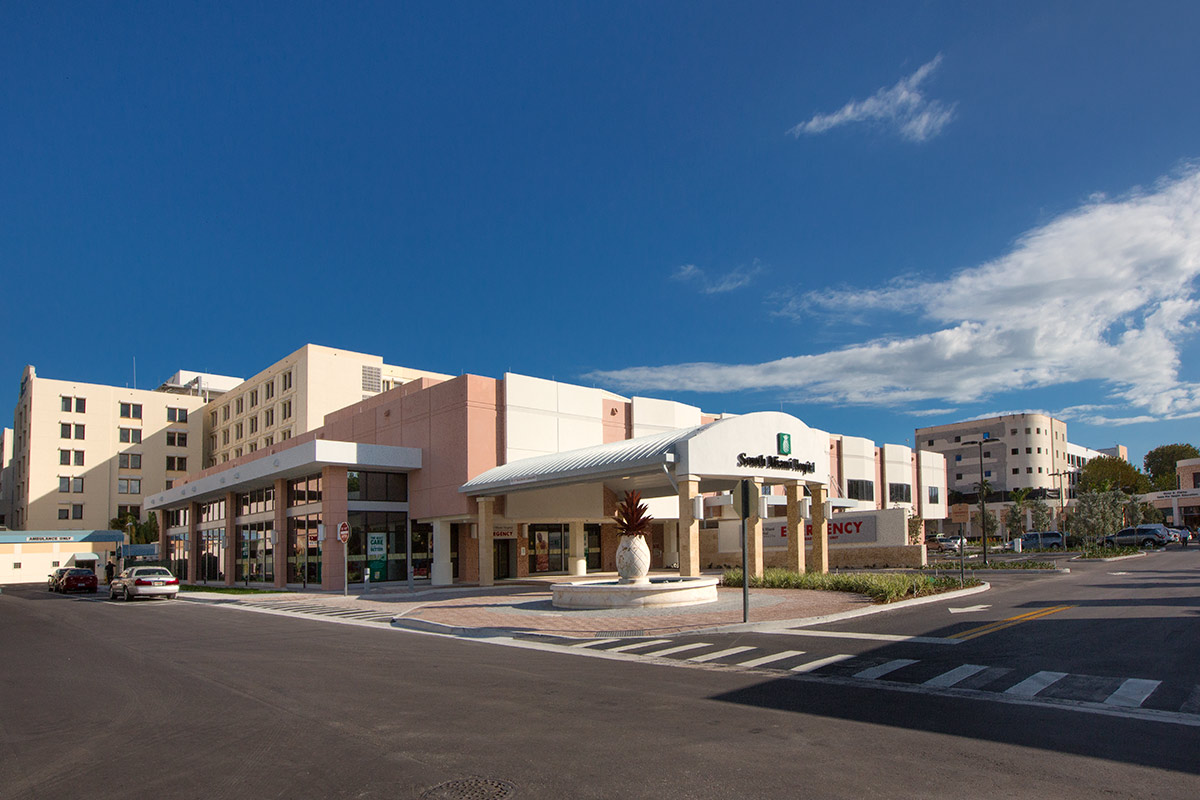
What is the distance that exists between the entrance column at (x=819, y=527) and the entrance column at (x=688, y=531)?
7.48 m

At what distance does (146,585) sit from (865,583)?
2891cm

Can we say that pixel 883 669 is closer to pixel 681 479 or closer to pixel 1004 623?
pixel 1004 623

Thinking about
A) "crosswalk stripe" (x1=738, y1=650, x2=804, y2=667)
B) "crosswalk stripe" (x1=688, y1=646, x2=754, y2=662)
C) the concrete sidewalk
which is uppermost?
"crosswalk stripe" (x1=738, y1=650, x2=804, y2=667)

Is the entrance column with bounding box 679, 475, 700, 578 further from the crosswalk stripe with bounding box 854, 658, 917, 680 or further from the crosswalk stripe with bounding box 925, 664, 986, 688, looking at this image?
the crosswalk stripe with bounding box 925, 664, 986, 688

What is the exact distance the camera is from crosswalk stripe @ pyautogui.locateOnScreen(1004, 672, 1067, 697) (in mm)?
9695

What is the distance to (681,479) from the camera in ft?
86.6

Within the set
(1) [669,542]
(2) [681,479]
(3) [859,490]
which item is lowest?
(1) [669,542]

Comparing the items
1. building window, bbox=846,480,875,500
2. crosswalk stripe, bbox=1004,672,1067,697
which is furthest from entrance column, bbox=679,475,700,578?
building window, bbox=846,480,875,500

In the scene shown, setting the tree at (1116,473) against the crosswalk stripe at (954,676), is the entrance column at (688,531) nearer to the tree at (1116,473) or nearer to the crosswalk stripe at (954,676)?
the crosswalk stripe at (954,676)

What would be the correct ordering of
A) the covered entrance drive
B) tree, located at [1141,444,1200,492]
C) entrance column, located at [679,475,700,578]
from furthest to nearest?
tree, located at [1141,444,1200,492] < the covered entrance drive < entrance column, located at [679,475,700,578]

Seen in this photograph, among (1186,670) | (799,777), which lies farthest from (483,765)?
(1186,670)

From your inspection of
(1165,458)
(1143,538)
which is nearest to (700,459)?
(1143,538)

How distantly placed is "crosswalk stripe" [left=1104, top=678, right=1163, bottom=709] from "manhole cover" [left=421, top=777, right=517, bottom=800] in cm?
695

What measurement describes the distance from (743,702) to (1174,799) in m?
4.37
